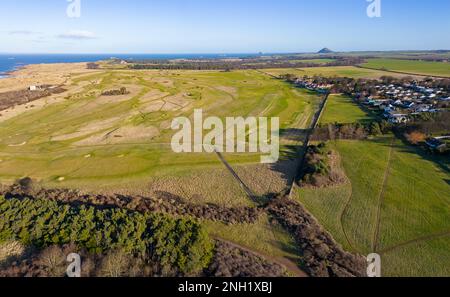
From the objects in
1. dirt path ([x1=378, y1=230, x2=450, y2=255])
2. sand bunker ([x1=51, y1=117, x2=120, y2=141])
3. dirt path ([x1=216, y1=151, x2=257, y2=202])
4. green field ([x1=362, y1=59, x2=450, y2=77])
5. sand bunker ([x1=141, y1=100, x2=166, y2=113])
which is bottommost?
dirt path ([x1=378, y1=230, x2=450, y2=255])

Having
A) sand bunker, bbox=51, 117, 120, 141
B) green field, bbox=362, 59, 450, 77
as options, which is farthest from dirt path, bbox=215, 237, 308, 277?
green field, bbox=362, 59, 450, 77

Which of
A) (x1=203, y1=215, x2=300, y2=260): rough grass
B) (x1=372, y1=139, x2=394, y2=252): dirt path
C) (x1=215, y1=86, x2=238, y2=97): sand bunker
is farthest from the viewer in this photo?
(x1=215, y1=86, x2=238, y2=97): sand bunker

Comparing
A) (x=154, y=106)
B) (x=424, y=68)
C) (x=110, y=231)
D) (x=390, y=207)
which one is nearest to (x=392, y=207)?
(x=390, y=207)

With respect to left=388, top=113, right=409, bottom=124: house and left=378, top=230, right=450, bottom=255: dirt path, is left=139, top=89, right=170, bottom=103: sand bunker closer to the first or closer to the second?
left=388, top=113, right=409, bottom=124: house

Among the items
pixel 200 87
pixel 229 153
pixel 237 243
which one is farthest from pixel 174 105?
pixel 237 243

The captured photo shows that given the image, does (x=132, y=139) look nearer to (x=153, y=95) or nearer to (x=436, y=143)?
(x=153, y=95)
